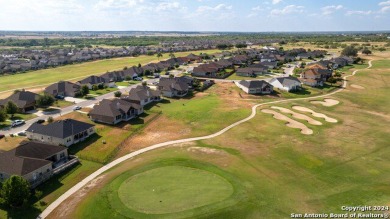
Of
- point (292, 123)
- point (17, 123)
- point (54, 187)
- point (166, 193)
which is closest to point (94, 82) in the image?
point (17, 123)

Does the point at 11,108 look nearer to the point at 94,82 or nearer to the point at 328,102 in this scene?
the point at 94,82

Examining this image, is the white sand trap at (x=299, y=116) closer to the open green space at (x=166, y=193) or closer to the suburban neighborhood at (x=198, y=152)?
the suburban neighborhood at (x=198, y=152)

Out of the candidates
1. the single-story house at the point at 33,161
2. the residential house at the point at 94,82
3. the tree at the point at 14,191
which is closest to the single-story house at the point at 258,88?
the residential house at the point at 94,82

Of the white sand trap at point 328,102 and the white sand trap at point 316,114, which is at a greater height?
the white sand trap at point 328,102

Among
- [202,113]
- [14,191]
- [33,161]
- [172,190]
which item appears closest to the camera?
[14,191]

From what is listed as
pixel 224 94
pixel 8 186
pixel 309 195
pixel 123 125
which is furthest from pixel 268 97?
pixel 8 186

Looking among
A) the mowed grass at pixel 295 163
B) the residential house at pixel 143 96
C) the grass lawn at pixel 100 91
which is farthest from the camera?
the grass lawn at pixel 100 91
